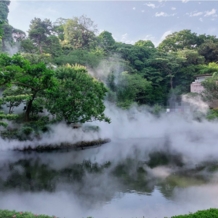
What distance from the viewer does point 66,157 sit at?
1080 centimetres

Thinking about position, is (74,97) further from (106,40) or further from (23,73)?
(106,40)

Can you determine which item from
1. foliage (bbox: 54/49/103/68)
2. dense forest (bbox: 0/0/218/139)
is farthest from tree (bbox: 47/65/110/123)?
foliage (bbox: 54/49/103/68)

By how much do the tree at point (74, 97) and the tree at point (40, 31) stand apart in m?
13.4

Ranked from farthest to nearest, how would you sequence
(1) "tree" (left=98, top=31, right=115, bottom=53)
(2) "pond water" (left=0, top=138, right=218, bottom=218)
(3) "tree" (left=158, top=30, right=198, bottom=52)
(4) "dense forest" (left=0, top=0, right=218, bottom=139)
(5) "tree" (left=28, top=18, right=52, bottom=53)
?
1. (3) "tree" (left=158, top=30, right=198, bottom=52)
2. (1) "tree" (left=98, top=31, right=115, bottom=53)
3. (5) "tree" (left=28, top=18, right=52, bottom=53)
4. (4) "dense forest" (left=0, top=0, right=218, bottom=139)
5. (2) "pond water" (left=0, top=138, right=218, bottom=218)

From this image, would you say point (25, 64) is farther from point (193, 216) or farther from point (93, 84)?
point (93, 84)

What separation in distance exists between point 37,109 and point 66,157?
4771mm

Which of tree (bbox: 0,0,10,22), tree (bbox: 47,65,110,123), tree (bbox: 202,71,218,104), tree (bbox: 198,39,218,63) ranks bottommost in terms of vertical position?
tree (bbox: 47,65,110,123)

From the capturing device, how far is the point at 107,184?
7.18 metres

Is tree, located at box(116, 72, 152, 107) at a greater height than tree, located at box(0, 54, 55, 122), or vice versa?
tree, located at box(116, 72, 152, 107)

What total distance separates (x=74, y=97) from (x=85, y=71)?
2.09 metres

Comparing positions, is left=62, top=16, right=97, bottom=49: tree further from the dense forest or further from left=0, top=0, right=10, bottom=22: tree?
left=0, top=0, right=10, bottom=22: tree

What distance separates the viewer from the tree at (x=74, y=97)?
1220 cm

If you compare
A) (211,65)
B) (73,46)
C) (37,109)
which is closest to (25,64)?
(37,109)

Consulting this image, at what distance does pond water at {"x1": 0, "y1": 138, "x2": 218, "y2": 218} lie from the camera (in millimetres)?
5559
